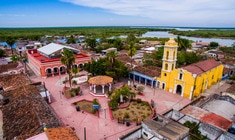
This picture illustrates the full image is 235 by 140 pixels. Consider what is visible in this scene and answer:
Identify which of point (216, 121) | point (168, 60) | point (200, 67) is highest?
point (168, 60)

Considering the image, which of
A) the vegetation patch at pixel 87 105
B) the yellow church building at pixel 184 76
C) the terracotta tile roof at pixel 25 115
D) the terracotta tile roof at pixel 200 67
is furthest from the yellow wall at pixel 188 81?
the terracotta tile roof at pixel 25 115

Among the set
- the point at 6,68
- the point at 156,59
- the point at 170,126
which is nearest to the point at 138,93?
the point at 170,126

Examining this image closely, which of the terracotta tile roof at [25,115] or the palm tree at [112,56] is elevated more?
the palm tree at [112,56]

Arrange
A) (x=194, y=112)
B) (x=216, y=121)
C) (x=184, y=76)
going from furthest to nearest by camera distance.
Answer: (x=184, y=76) → (x=194, y=112) → (x=216, y=121)

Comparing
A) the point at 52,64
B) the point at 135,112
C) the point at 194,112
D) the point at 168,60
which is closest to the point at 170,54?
the point at 168,60

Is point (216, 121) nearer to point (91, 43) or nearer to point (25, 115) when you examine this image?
point (25, 115)

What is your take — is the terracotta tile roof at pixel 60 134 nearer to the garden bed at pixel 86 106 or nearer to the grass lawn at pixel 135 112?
the garden bed at pixel 86 106
